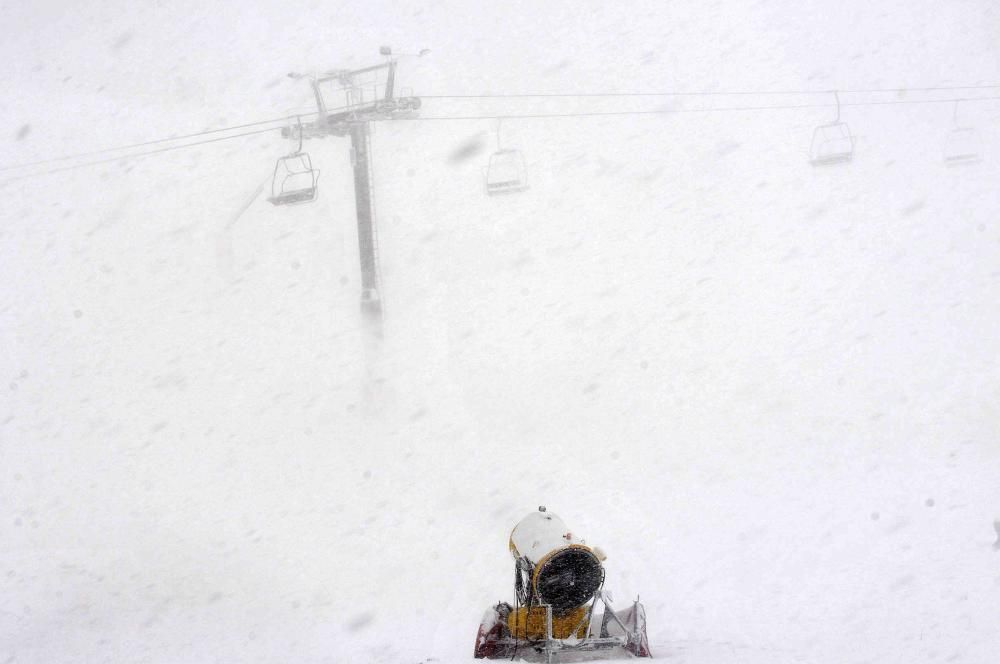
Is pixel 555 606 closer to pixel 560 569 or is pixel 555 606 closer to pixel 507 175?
pixel 560 569

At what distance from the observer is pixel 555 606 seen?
6.86 m

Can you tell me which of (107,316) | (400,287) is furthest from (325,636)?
(107,316)

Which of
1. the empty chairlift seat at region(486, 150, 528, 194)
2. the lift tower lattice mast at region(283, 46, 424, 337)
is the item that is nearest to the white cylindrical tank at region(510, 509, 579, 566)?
the empty chairlift seat at region(486, 150, 528, 194)

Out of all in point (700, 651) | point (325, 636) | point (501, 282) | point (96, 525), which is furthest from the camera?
point (501, 282)

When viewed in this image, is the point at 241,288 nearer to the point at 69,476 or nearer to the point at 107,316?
the point at 107,316

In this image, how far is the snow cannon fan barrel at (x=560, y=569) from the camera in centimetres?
664

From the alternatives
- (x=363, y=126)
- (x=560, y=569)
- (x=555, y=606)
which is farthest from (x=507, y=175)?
(x=555, y=606)

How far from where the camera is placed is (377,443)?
18578 millimetres

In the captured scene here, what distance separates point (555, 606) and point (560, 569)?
45 centimetres

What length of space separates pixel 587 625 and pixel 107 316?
96.2 feet

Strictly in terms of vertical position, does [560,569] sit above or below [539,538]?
below

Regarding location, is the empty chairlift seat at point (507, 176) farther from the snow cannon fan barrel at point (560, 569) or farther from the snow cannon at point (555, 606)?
the snow cannon fan barrel at point (560, 569)

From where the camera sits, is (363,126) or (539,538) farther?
(363,126)

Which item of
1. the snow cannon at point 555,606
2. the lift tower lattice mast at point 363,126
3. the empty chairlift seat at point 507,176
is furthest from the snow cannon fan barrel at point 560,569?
the lift tower lattice mast at point 363,126
